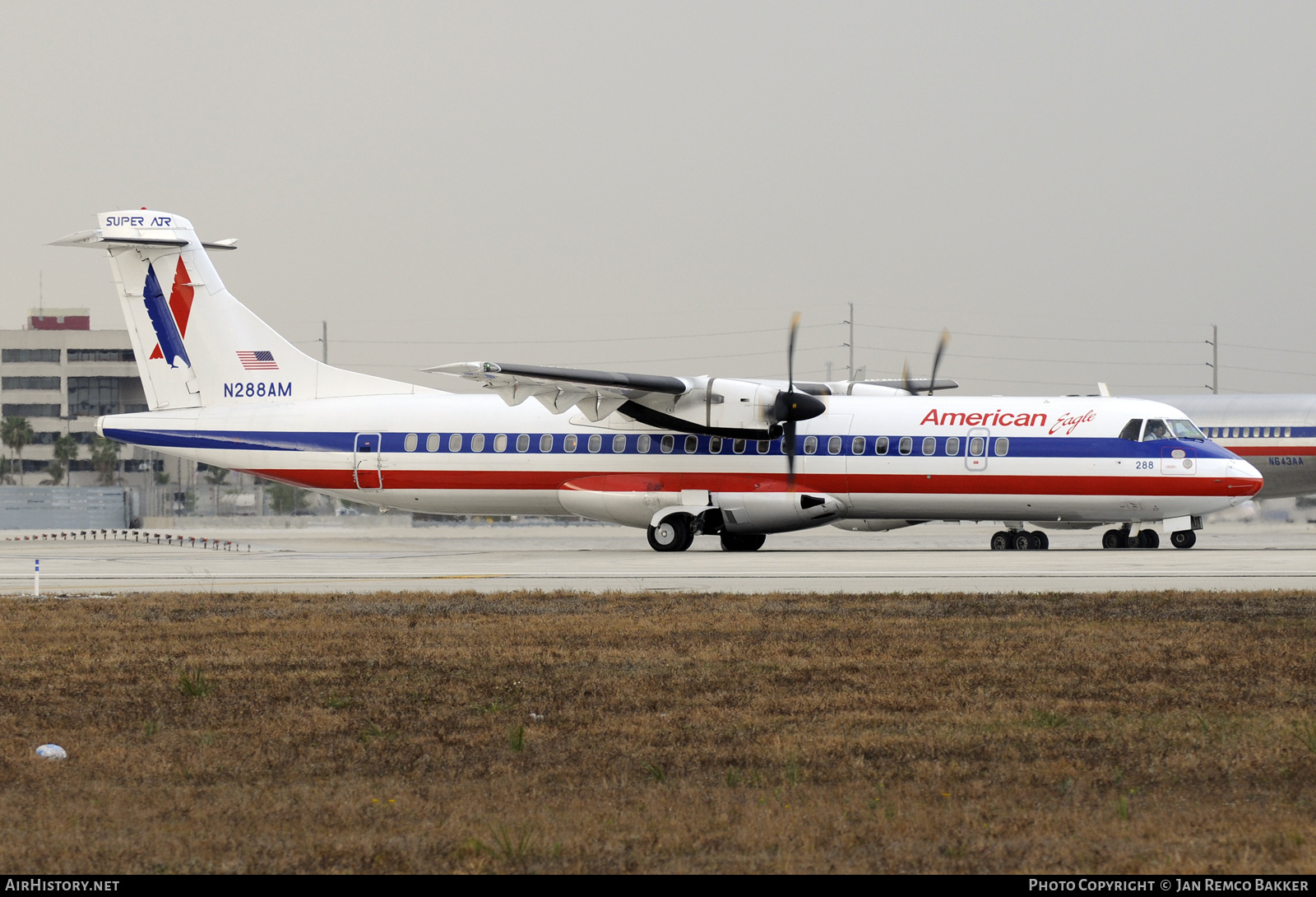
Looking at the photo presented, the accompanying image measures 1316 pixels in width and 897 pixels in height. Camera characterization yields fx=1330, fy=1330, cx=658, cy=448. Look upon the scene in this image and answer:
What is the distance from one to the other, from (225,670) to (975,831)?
759 centimetres

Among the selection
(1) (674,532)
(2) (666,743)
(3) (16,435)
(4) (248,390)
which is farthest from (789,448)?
(3) (16,435)

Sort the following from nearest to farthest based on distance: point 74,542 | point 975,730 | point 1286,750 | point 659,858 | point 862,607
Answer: point 659,858 → point 1286,750 → point 975,730 → point 862,607 → point 74,542

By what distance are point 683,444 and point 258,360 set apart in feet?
35.8

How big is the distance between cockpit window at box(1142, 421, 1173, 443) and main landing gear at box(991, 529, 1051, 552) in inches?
210

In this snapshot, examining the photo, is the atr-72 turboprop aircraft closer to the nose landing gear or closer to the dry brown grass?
the nose landing gear

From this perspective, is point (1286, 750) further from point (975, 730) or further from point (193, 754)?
point (193, 754)

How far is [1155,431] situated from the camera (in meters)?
28.8

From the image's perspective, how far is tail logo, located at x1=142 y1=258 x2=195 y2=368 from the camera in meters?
32.8

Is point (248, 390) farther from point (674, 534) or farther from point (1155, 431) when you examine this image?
point (1155, 431)

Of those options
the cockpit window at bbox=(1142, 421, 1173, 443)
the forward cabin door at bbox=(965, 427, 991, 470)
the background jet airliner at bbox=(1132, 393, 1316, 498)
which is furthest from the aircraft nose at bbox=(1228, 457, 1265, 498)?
the background jet airliner at bbox=(1132, 393, 1316, 498)

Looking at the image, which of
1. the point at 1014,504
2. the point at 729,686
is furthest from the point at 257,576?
the point at 1014,504

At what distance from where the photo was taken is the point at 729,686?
35.6 feet
